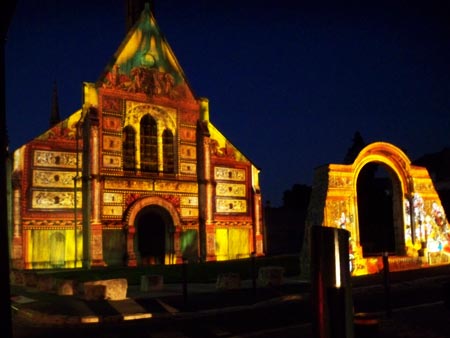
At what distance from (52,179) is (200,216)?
8.73 metres

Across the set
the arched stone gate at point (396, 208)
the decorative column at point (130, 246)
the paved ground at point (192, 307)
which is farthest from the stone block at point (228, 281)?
the decorative column at point (130, 246)

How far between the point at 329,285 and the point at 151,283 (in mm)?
14074

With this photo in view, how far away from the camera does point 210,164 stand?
3281cm

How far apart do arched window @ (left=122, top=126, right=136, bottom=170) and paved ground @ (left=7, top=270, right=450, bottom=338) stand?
1214 centimetres

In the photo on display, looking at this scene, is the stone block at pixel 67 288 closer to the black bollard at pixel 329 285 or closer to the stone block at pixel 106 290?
the stone block at pixel 106 290

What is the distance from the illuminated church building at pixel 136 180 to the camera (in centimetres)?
2778

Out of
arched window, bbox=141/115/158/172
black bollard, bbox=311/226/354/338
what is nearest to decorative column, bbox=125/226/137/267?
arched window, bbox=141/115/158/172

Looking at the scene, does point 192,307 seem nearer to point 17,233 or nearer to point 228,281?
point 228,281

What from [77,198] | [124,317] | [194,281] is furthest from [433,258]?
[77,198]

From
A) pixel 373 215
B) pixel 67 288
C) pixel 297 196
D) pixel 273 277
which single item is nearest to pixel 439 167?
pixel 297 196

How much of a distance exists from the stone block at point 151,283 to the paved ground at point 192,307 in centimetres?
25

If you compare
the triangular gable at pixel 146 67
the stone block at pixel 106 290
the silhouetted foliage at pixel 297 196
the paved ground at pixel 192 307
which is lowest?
the paved ground at pixel 192 307

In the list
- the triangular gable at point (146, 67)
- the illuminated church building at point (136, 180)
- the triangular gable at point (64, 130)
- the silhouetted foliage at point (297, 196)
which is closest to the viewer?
the illuminated church building at point (136, 180)

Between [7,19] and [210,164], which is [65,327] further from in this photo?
[210,164]
